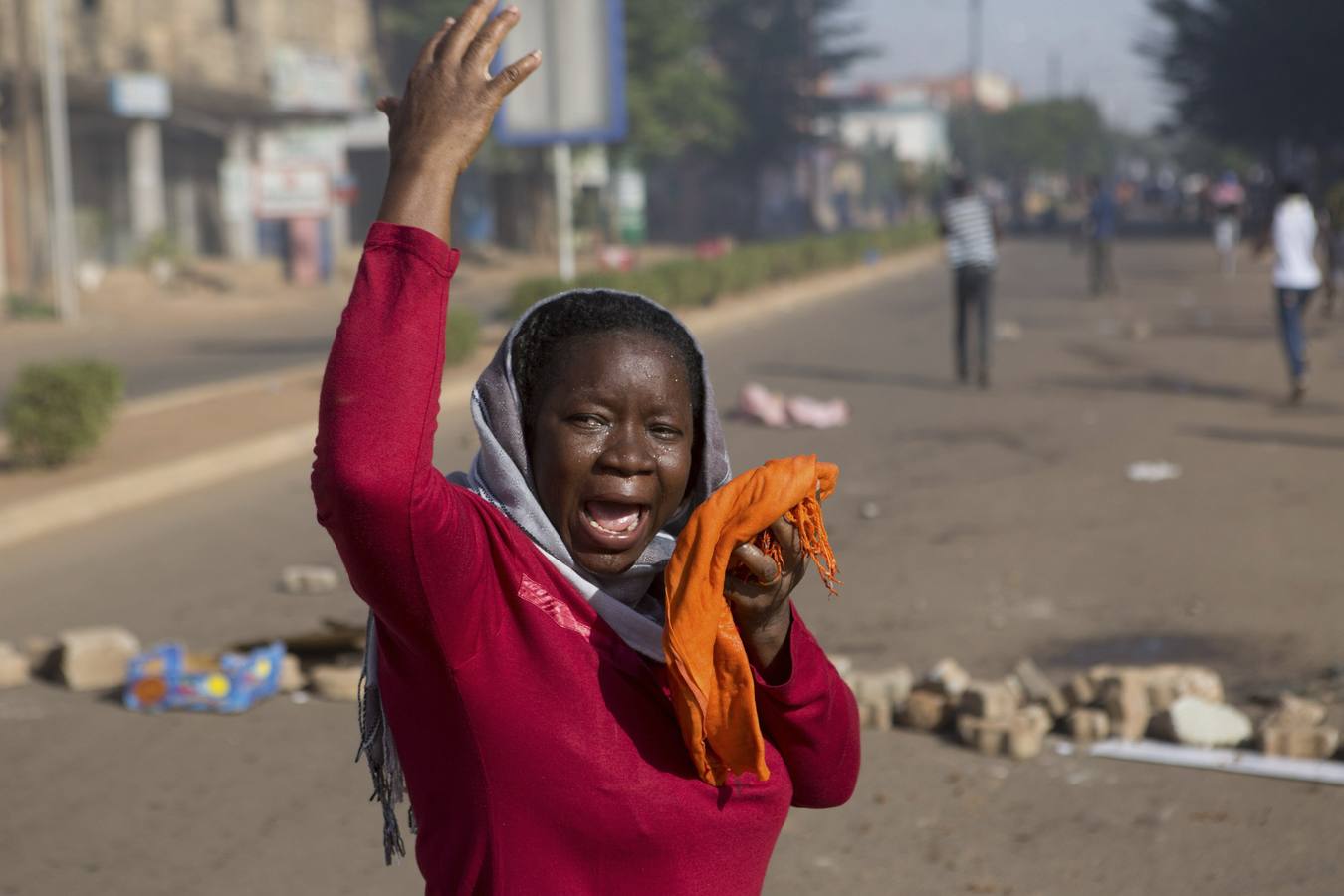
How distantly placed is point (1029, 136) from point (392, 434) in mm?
105499

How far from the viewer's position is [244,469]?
11.3 m

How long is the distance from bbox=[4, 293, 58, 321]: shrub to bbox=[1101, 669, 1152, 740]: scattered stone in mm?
24605

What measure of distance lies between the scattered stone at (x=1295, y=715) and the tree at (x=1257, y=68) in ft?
157

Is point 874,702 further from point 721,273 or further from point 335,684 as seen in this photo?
point 721,273

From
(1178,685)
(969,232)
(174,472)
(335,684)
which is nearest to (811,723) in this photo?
(1178,685)

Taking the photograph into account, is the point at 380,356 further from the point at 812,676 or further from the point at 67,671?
the point at 67,671

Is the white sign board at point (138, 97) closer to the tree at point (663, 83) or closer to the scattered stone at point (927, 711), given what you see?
the tree at point (663, 83)

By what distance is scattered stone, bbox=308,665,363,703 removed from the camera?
595 centimetres

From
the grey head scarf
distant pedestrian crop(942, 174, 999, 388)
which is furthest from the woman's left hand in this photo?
distant pedestrian crop(942, 174, 999, 388)

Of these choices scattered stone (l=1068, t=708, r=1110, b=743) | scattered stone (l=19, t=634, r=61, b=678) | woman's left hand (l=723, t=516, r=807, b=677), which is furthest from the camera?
scattered stone (l=19, t=634, r=61, b=678)

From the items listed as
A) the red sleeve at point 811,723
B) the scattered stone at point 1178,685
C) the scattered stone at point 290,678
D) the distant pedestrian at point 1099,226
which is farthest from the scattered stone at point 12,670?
the distant pedestrian at point 1099,226

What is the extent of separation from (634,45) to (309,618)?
43.0 metres

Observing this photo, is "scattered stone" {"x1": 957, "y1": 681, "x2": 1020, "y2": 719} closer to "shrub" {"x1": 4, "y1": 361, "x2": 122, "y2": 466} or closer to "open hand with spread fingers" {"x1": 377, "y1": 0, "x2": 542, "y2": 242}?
"open hand with spread fingers" {"x1": 377, "y1": 0, "x2": 542, "y2": 242}

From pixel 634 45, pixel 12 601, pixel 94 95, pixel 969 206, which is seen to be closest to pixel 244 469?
pixel 12 601
